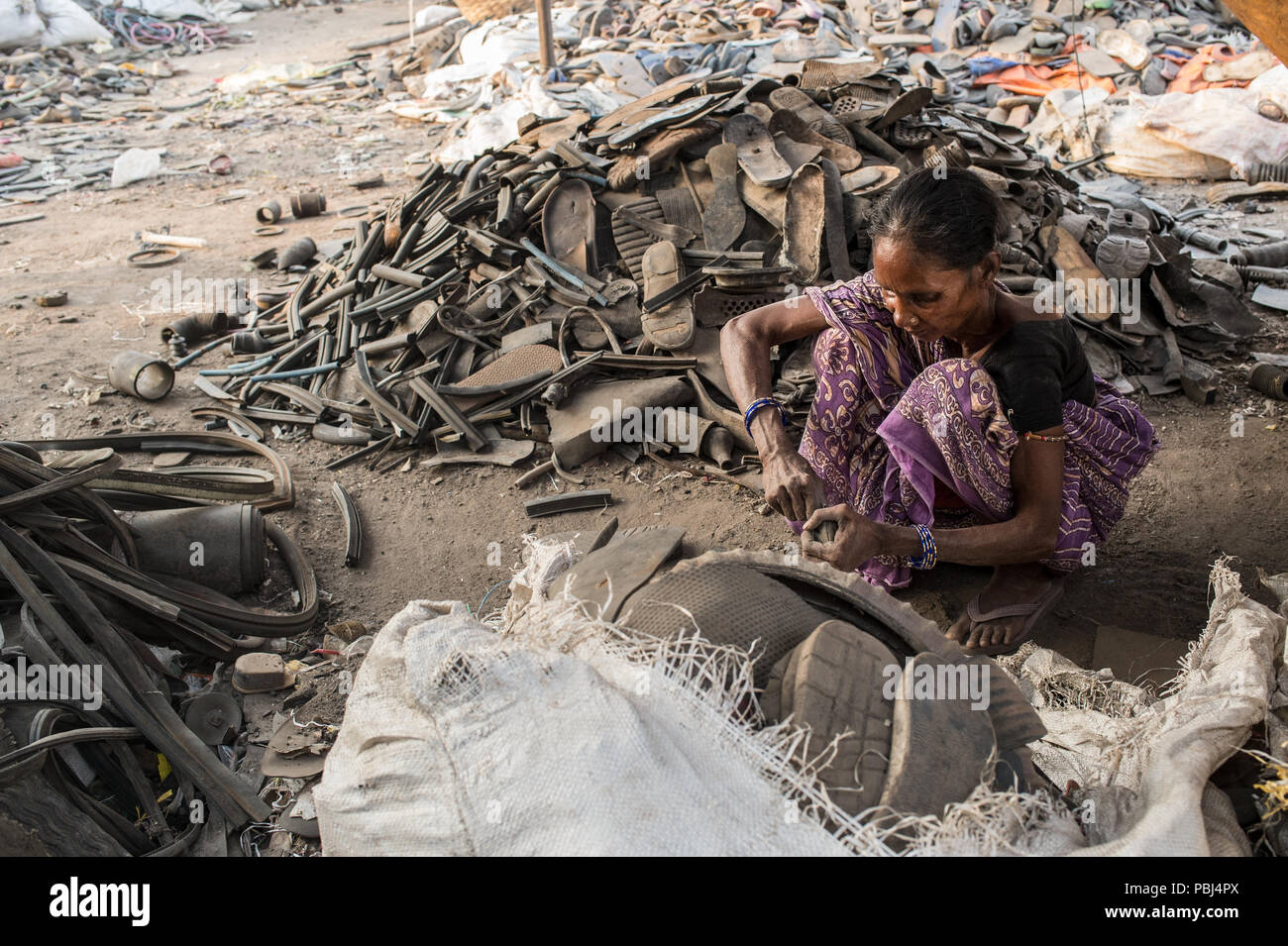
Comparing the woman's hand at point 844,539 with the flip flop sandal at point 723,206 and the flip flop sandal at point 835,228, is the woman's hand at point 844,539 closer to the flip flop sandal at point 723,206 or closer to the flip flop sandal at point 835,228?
the flip flop sandal at point 835,228

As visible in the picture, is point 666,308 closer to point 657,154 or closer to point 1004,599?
point 657,154

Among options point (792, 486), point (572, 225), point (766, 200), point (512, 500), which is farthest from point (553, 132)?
point (792, 486)

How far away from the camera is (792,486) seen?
251 cm

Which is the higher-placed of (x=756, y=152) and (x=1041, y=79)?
(x=756, y=152)

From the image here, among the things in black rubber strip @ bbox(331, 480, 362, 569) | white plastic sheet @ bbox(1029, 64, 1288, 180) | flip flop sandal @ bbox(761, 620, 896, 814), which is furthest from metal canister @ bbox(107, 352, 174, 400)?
white plastic sheet @ bbox(1029, 64, 1288, 180)

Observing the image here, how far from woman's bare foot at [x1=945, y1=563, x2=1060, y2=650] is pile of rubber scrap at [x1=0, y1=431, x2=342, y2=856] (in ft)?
6.22

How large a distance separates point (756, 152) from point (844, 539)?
9.34 ft

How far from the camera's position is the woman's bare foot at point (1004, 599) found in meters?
2.76

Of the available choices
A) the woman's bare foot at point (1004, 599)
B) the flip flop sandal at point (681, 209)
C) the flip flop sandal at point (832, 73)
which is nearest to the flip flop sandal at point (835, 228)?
the flip flop sandal at point (681, 209)

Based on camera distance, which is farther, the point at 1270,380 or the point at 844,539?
the point at 1270,380

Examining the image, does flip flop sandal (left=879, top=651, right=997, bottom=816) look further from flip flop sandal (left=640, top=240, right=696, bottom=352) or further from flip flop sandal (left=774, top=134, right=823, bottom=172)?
flip flop sandal (left=774, top=134, right=823, bottom=172)

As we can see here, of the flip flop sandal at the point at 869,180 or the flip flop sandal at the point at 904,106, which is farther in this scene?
the flip flop sandal at the point at 904,106

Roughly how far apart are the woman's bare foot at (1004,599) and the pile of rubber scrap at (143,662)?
6.22ft

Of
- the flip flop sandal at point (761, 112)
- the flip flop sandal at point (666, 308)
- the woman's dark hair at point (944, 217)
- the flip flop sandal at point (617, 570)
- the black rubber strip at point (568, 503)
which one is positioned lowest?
the black rubber strip at point (568, 503)
